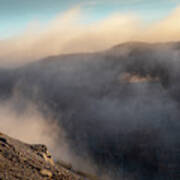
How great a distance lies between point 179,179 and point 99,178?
177ft

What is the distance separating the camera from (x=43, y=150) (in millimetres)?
70188

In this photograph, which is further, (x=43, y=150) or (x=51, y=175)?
(x=43, y=150)

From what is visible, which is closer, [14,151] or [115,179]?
[14,151]

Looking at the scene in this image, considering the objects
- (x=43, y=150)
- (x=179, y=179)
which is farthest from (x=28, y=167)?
(x=179, y=179)

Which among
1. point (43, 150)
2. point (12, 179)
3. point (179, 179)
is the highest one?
point (12, 179)

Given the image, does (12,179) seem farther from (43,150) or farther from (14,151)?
(43,150)

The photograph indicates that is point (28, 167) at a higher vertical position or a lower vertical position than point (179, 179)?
higher

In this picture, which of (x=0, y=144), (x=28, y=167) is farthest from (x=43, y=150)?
(x=28, y=167)

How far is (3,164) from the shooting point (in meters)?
43.1

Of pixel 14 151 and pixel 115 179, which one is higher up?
pixel 14 151

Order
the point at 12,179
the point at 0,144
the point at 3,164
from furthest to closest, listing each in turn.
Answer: the point at 0,144 < the point at 3,164 < the point at 12,179

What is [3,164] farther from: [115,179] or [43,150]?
[115,179]

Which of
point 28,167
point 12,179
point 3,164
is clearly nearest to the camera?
point 12,179

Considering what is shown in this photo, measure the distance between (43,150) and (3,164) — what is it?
27395mm
